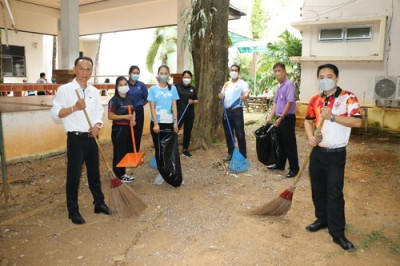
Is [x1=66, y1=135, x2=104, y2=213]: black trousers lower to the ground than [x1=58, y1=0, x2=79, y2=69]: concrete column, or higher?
lower

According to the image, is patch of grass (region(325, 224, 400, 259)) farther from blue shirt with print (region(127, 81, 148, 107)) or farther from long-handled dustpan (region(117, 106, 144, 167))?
→ blue shirt with print (region(127, 81, 148, 107))

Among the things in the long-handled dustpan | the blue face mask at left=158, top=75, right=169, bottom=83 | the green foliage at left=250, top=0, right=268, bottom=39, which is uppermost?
the green foliage at left=250, top=0, right=268, bottom=39

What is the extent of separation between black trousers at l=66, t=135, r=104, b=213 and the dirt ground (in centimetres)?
34

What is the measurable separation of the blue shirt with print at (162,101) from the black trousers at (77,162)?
1.44m

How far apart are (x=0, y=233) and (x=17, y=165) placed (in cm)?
270

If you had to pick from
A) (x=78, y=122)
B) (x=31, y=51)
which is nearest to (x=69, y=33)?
(x=78, y=122)

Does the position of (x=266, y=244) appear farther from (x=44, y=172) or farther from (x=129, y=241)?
(x=44, y=172)

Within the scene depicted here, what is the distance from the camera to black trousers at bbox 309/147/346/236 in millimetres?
3082

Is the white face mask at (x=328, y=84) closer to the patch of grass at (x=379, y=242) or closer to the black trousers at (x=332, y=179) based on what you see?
the black trousers at (x=332, y=179)

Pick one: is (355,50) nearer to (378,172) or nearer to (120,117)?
(378,172)

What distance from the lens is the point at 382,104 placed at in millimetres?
8734

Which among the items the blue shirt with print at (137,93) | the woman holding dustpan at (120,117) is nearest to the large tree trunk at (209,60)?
the blue shirt with print at (137,93)

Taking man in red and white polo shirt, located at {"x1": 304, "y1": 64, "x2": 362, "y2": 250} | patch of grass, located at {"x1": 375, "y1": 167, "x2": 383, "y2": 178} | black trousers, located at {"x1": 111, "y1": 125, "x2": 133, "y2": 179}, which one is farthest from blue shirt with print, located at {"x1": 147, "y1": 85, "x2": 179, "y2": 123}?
patch of grass, located at {"x1": 375, "y1": 167, "x2": 383, "y2": 178}

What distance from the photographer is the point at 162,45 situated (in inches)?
731
